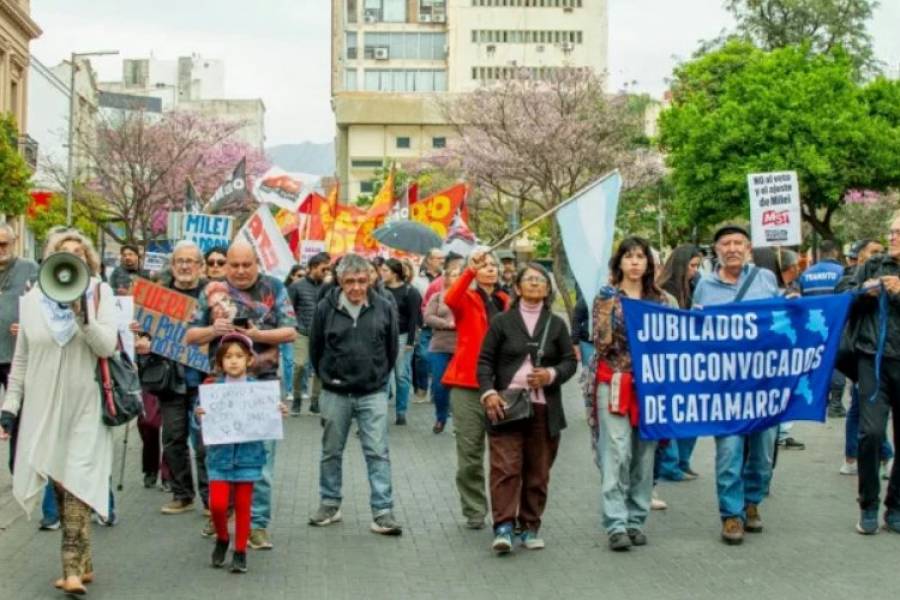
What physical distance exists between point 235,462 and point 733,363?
319 cm

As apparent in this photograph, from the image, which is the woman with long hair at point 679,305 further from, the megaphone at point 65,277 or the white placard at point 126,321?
the megaphone at point 65,277

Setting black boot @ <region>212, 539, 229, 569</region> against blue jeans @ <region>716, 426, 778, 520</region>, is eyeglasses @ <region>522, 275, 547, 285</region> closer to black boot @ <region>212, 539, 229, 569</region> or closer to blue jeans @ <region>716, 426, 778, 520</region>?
blue jeans @ <region>716, 426, 778, 520</region>

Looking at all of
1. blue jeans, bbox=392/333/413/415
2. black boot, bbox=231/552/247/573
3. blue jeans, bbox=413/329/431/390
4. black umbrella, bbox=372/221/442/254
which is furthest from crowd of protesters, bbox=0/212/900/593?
black umbrella, bbox=372/221/442/254

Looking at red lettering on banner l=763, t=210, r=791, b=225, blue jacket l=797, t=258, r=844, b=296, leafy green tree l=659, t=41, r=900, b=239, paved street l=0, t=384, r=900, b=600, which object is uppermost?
leafy green tree l=659, t=41, r=900, b=239

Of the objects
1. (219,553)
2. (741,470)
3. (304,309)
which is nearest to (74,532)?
(219,553)

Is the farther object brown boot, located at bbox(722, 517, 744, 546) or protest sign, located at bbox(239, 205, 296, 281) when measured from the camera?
protest sign, located at bbox(239, 205, 296, 281)

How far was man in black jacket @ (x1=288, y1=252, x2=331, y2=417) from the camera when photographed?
1727 centimetres

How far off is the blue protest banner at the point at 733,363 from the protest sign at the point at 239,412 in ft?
7.35

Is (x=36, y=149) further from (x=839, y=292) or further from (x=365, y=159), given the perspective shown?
(x=365, y=159)

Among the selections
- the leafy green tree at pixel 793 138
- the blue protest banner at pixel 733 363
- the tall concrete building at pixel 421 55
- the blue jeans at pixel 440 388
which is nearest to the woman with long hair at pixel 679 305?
the blue protest banner at pixel 733 363

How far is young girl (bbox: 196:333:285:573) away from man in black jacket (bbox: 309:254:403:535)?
3.39 ft

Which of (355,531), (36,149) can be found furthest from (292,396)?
(36,149)

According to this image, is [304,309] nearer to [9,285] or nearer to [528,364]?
[9,285]

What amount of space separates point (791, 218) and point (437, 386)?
13.7 feet
